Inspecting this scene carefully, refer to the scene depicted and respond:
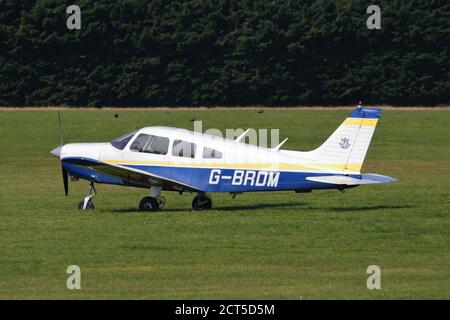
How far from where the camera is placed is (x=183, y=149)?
23219 mm

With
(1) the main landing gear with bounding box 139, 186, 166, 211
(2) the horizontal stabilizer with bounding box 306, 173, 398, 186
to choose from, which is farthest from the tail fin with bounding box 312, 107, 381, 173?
(1) the main landing gear with bounding box 139, 186, 166, 211

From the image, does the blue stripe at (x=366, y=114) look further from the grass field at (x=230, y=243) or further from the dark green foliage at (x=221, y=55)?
the dark green foliage at (x=221, y=55)

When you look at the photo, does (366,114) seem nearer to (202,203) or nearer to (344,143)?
(344,143)

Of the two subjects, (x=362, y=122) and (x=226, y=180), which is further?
(x=226, y=180)

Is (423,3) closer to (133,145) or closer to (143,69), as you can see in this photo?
(143,69)

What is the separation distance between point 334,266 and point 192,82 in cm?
3908

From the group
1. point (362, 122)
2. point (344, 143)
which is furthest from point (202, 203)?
point (362, 122)

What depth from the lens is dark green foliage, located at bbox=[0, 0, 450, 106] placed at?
55.6m

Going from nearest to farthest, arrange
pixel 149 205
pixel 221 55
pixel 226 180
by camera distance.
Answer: pixel 226 180, pixel 149 205, pixel 221 55

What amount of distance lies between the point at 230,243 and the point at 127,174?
15.0 ft

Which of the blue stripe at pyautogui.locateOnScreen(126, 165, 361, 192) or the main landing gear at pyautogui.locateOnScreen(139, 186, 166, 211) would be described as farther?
the main landing gear at pyautogui.locateOnScreen(139, 186, 166, 211)

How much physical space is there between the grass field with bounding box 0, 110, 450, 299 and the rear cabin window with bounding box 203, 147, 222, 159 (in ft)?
3.53

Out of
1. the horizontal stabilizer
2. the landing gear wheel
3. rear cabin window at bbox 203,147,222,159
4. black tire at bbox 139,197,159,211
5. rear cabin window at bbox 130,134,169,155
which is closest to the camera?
the horizontal stabilizer

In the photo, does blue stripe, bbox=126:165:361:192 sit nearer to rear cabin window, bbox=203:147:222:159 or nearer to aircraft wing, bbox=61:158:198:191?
aircraft wing, bbox=61:158:198:191
